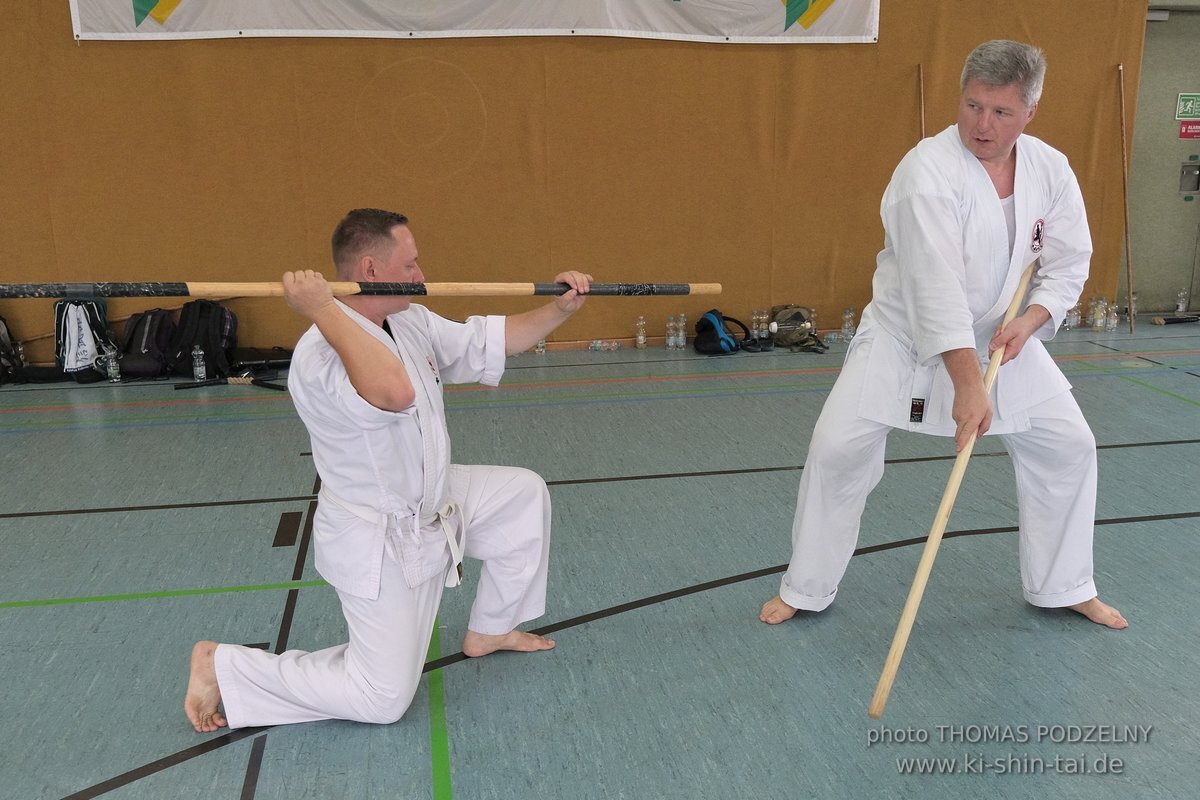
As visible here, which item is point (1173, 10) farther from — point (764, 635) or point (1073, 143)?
point (764, 635)

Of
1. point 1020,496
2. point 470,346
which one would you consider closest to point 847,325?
point 1020,496

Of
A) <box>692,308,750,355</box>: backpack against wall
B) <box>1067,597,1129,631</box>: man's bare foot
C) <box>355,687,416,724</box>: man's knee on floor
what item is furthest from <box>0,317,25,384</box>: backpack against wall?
<box>1067,597,1129,631</box>: man's bare foot

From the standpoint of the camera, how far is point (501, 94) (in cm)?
695

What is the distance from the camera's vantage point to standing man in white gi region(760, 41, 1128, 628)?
2572mm

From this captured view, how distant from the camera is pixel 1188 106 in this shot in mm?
8148

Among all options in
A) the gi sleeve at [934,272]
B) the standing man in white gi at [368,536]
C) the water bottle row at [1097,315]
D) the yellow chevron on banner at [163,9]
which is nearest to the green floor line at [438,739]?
the standing man in white gi at [368,536]

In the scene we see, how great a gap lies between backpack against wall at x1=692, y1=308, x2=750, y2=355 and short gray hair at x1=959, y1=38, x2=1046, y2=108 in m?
4.73

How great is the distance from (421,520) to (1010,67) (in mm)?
2047

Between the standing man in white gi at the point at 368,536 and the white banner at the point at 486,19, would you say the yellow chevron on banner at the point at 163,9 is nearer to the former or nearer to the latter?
the white banner at the point at 486,19

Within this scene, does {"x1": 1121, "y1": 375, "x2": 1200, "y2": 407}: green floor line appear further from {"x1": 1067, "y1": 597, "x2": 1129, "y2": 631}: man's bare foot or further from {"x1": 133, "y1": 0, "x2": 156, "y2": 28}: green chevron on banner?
{"x1": 133, "y1": 0, "x2": 156, "y2": 28}: green chevron on banner

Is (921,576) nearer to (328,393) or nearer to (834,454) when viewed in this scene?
(834,454)

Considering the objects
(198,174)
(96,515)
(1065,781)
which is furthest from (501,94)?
(1065,781)

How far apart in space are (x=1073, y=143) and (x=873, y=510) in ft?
18.3

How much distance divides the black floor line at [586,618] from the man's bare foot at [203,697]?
0.05 metres
